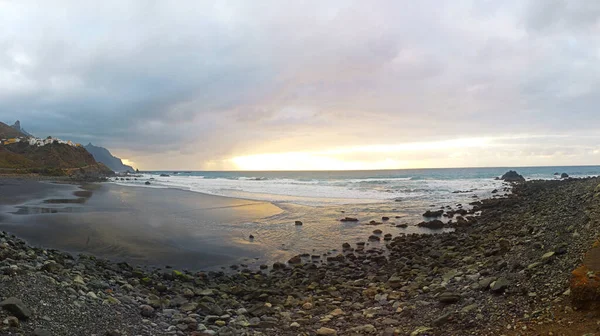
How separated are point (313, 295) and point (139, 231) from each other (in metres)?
10.5

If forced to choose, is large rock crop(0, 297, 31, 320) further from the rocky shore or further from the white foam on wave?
the white foam on wave

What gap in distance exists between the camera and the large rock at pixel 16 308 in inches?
172

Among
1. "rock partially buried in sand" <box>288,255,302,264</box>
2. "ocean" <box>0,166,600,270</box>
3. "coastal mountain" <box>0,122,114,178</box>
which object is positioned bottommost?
"rock partially buried in sand" <box>288,255,302,264</box>

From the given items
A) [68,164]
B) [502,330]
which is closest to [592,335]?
[502,330]

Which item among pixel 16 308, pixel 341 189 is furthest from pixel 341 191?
pixel 16 308

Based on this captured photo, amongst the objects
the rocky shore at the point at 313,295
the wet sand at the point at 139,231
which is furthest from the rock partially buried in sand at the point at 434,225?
the wet sand at the point at 139,231

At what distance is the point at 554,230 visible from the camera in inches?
312

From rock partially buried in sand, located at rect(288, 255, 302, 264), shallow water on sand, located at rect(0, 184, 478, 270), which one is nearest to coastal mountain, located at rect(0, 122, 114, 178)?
shallow water on sand, located at rect(0, 184, 478, 270)

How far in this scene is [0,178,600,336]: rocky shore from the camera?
4.75 metres

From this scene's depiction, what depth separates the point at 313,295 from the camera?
788 cm

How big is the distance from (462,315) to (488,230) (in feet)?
32.4

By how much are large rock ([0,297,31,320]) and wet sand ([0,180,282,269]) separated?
236 inches

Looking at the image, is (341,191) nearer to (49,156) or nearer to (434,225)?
(434,225)

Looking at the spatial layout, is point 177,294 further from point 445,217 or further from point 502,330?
point 445,217
